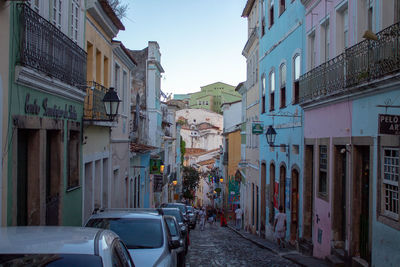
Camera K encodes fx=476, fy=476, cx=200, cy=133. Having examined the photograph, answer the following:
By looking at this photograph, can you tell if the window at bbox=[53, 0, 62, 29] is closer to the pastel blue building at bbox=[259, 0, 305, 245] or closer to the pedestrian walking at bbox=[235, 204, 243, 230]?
the pastel blue building at bbox=[259, 0, 305, 245]

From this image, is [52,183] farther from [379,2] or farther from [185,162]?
[185,162]

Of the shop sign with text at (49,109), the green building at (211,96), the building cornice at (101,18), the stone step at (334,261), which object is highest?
the green building at (211,96)

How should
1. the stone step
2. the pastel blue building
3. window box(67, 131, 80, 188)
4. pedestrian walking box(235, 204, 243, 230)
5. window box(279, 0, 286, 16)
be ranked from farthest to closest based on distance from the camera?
pedestrian walking box(235, 204, 243, 230), window box(279, 0, 286, 16), the pastel blue building, the stone step, window box(67, 131, 80, 188)

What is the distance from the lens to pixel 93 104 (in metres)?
14.0

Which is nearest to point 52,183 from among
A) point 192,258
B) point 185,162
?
point 192,258

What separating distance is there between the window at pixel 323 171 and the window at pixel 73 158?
23.4ft

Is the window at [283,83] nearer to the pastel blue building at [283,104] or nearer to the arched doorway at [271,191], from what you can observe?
the pastel blue building at [283,104]

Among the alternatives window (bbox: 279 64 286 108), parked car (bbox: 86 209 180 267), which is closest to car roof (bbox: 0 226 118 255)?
parked car (bbox: 86 209 180 267)

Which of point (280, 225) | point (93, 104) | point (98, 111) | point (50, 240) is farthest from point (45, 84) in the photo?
point (280, 225)

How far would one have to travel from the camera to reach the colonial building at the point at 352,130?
927cm

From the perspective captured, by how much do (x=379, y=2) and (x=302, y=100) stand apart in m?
5.83

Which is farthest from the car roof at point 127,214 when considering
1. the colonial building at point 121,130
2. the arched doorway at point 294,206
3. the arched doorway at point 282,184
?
the arched doorway at point 282,184

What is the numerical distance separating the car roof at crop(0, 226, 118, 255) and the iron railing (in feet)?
13.9

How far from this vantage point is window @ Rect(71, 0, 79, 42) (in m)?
12.0
